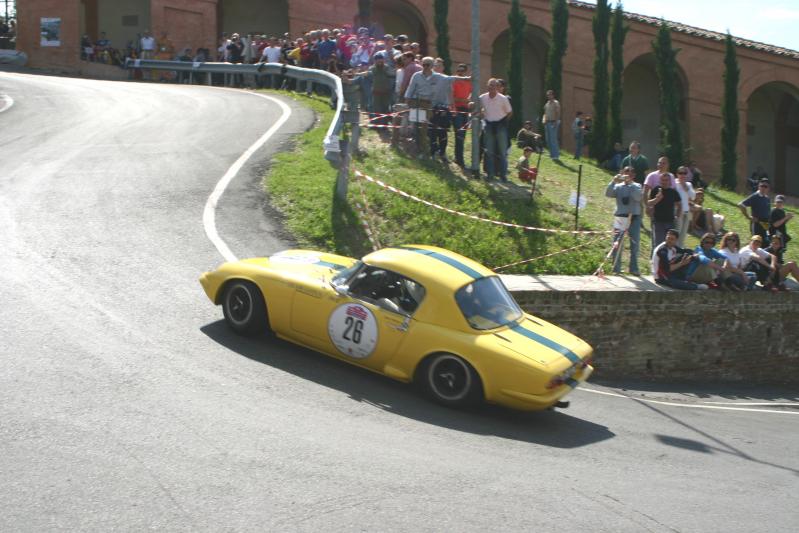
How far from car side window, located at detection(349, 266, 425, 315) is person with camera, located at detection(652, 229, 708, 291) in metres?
5.11

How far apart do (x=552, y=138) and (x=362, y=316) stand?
14516 millimetres

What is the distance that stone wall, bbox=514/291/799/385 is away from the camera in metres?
12.4

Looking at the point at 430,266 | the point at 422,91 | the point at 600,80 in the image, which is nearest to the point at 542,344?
the point at 430,266

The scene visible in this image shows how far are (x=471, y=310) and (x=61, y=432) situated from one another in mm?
4288

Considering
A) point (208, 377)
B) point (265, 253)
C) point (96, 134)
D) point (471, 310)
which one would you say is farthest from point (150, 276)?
point (96, 134)

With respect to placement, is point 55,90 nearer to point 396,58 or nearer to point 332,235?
point 396,58

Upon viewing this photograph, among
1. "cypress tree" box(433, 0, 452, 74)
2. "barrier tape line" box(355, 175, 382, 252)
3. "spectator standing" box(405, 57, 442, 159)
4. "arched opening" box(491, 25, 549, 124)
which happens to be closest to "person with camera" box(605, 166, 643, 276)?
"barrier tape line" box(355, 175, 382, 252)

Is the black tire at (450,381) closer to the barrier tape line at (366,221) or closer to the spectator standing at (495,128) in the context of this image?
the barrier tape line at (366,221)

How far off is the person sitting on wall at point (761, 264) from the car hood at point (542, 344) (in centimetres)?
550

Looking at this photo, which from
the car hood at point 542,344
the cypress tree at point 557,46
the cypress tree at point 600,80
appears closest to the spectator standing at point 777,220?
the car hood at point 542,344

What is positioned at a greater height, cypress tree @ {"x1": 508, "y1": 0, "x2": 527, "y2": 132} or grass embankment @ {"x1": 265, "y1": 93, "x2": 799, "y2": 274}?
cypress tree @ {"x1": 508, "y1": 0, "x2": 527, "y2": 132}

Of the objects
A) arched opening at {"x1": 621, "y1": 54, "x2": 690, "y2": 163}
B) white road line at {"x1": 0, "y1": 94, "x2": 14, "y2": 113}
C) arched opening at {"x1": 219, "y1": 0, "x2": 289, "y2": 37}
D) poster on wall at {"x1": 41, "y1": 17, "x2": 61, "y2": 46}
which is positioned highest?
arched opening at {"x1": 219, "y1": 0, "x2": 289, "y2": 37}

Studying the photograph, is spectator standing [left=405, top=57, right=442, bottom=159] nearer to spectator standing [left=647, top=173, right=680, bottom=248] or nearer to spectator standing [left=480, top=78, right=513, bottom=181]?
spectator standing [left=480, top=78, right=513, bottom=181]

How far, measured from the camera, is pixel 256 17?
39.8 metres
